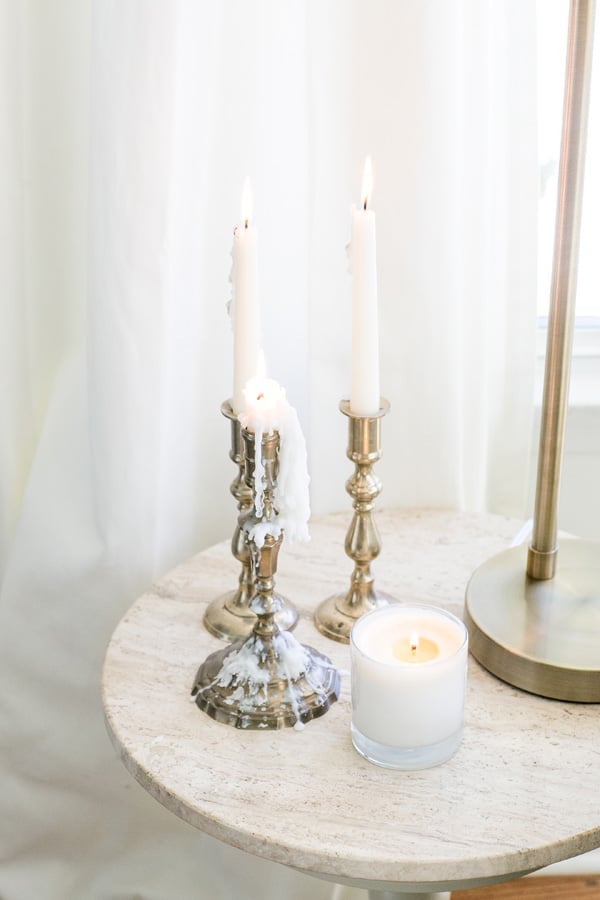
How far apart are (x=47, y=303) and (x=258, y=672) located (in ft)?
1.70

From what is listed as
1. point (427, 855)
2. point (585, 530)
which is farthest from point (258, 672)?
point (585, 530)

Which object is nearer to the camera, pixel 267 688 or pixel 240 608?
pixel 267 688

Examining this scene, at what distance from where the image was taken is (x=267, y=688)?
30.9 inches

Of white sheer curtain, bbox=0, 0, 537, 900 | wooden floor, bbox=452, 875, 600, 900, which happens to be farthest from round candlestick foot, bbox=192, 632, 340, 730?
wooden floor, bbox=452, 875, 600, 900

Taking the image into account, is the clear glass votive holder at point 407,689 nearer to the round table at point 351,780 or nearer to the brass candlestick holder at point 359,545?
the round table at point 351,780

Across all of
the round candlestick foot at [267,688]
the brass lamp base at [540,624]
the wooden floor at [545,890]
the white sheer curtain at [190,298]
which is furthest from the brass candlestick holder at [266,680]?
the wooden floor at [545,890]

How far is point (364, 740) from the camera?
74 cm

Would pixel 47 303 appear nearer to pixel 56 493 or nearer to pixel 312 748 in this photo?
pixel 56 493

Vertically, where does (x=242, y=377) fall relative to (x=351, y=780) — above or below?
above

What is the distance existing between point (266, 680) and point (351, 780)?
0.10 meters

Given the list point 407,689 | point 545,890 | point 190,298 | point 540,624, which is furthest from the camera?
point 545,890

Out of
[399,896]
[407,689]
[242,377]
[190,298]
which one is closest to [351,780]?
[407,689]

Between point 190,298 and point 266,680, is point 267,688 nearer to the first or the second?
point 266,680

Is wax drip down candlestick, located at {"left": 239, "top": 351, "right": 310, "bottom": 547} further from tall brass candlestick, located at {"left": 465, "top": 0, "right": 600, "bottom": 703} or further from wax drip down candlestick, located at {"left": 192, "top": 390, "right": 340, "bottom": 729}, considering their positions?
tall brass candlestick, located at {"left": 465, "top": 0, "right": 600, "bottom": 703}
